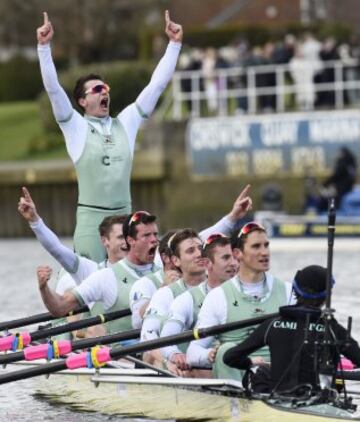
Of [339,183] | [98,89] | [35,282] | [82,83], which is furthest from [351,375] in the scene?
[339,183]

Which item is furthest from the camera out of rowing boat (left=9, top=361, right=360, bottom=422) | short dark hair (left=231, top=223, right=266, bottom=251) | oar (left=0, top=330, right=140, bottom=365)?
oar (left=0, top=330, right=140, bottom=365)

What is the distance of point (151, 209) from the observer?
3338cm

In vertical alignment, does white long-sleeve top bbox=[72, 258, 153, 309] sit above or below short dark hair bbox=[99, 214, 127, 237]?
below

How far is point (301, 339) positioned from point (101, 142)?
3.46 meters

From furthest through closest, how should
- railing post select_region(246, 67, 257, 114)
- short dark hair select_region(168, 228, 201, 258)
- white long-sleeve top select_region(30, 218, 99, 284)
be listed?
railing post select_region(246, 67, 257, 114)
white long-sleeve top select_region(30, 218, 99, 284)
short dark hair select_region(168, 228, 201, 258)

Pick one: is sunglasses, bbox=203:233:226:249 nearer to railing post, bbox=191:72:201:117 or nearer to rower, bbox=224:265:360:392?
rower, bbox=224:265:360:392

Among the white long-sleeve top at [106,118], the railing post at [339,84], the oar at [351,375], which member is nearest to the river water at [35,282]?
the oar at [351,375]

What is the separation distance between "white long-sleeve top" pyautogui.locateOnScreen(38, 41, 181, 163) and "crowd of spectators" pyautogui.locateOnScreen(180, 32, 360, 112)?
17.8 metres

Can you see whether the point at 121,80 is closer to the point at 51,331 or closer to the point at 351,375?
the point at 51,331

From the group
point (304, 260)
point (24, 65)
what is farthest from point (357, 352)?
point (24, 65)

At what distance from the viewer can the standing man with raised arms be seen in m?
12.3

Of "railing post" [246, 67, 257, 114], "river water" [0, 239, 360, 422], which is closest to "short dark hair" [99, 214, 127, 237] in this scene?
"river water" [0, 239, 360, 422]

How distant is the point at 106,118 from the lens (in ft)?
40.8

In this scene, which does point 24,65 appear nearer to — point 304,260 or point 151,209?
point 151,209
